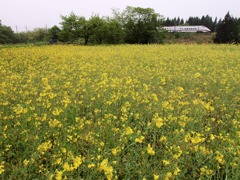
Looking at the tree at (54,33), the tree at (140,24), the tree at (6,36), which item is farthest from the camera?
the tree at (6,36)

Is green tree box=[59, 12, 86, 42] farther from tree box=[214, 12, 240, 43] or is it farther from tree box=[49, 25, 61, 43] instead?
tree box=[214, 12, 240, 43]

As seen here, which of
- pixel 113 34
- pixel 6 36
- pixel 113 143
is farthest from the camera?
pixel 6 36

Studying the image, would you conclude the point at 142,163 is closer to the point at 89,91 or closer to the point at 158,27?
the point at 89,91

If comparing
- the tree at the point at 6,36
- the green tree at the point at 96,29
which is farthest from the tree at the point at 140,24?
the tree at the point at 6,36

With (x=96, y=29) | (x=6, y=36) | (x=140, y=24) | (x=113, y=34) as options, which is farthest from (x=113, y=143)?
(x=6, y=36)

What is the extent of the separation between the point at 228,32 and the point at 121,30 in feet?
62.6

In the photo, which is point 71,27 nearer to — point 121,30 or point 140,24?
point 121,30

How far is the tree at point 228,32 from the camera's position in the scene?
136 feet

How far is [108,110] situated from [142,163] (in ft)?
6.46

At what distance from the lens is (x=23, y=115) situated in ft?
13.5

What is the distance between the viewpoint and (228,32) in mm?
41469

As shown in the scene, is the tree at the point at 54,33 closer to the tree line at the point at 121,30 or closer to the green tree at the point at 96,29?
the tree line at the point at 121,30

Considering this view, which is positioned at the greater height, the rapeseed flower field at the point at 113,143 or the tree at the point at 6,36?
the tree at the point at 6,36

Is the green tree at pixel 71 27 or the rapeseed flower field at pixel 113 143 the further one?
the green tree at pixel 71 27
